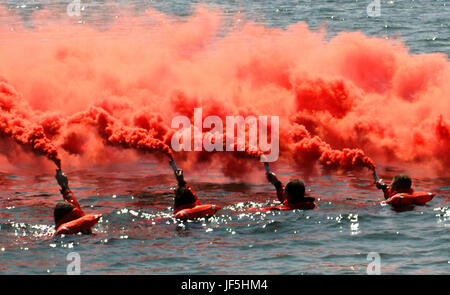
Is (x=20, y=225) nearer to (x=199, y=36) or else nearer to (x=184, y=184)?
(x=184, y=184)

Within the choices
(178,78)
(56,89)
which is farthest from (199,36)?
(56,89)

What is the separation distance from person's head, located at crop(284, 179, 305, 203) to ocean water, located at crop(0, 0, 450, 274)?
1.64 ft

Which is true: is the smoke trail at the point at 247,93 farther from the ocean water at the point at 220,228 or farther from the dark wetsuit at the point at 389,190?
the dark wetsuit at the point at 389,190

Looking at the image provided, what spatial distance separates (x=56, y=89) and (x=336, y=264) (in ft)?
77.9

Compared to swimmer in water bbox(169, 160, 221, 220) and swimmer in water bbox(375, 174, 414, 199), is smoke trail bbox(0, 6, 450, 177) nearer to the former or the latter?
swimmer in water bbox(375, 174, 414, 199)

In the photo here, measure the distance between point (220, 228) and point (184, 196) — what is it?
1.79 metres

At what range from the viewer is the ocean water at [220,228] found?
20.6 meters

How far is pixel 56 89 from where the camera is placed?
39594mm

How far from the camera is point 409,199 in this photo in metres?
25.8

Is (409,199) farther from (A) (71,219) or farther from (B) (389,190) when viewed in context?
(A) (71,219)

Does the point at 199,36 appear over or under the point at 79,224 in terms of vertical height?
over

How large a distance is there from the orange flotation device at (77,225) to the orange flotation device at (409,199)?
10470mm

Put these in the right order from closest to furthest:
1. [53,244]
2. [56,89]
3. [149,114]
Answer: [53,244] < [149,114] < [56,89]

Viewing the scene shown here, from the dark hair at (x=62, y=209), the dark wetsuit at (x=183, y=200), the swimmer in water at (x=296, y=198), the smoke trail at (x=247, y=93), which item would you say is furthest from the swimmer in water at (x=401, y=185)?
the dark hair at (x=62, y=209)
